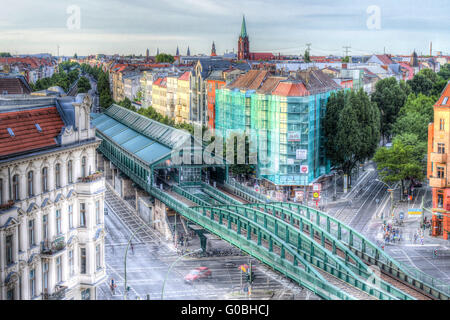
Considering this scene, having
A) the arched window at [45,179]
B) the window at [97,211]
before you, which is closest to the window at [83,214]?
the window at [97,211]

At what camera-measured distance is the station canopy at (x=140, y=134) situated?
5497cm

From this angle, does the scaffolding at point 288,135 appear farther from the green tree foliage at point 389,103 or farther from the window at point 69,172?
the window at point 69,172

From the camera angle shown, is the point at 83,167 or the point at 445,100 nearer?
the point at 83,167

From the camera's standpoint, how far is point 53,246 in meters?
25.7

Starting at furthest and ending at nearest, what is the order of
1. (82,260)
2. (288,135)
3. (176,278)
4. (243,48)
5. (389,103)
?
(243,48)
(389,103)
(288,135)
(176,278)
(82,260)

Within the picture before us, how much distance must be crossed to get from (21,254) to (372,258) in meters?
19.6

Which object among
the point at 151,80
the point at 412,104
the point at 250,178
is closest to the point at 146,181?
the point at 250,178

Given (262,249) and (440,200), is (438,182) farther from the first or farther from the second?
(262,249)

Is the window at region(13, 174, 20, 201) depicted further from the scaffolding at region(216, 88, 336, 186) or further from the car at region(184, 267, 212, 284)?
the scaffolding at region(216, 88, 336, 186)

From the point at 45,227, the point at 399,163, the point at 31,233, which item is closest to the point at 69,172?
the point at 45,227

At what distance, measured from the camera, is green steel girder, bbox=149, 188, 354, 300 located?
1131 inches

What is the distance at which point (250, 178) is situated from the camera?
208ft

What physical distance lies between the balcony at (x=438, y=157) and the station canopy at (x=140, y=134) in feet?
65.8

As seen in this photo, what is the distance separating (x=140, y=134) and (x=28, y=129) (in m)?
39.2
